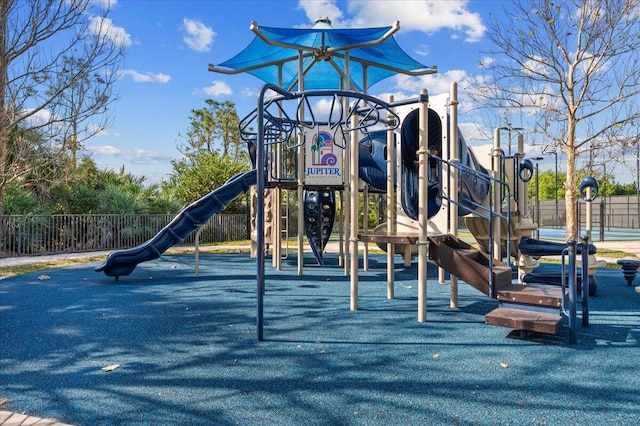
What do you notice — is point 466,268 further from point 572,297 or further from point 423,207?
point 572,297

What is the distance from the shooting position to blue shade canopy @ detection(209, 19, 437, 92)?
995 centimetres

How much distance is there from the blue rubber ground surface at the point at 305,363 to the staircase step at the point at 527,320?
0.21 metres

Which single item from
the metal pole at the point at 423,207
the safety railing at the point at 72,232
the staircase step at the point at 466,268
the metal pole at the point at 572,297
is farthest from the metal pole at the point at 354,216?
the safety railing at the point at 72,232

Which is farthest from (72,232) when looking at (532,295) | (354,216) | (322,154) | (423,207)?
(532,295)

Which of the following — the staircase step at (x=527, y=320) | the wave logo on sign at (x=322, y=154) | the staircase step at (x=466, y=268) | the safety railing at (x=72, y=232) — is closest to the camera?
the staircase step at (x=527, y=320)

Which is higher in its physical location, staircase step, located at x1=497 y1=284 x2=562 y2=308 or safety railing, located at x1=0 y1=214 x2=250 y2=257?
safety railing, located at x1=0 y1=214 x2=250 y2=257

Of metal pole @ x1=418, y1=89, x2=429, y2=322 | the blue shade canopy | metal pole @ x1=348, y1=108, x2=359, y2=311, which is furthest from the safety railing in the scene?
metal pole @ x1=418, y1=89, x2=429, y2=322

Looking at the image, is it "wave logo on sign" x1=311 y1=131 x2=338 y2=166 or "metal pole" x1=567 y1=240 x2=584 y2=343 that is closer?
"metal pole" x1=567 y1=240 x2=584 y2=343

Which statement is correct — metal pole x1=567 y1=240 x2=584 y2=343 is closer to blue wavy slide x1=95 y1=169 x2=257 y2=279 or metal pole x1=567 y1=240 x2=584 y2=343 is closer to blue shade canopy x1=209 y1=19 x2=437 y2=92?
blue shade canopy x1=209 y1=19 x2=437 y2=92

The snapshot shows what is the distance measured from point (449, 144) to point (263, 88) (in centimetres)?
277

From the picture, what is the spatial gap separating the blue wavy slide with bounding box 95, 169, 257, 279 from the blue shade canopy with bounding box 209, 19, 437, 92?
278 cm

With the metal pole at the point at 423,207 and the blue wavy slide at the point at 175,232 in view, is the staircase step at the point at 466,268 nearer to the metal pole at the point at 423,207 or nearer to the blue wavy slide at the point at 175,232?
the metal pole at the point at 423,207

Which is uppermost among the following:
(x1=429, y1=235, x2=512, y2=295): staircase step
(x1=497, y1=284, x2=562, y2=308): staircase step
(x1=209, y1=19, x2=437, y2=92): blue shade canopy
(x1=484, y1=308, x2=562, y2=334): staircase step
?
(x1=209, y1=19, x2=437, y2=92): blue shade canopy

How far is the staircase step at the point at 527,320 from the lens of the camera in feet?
14.7
